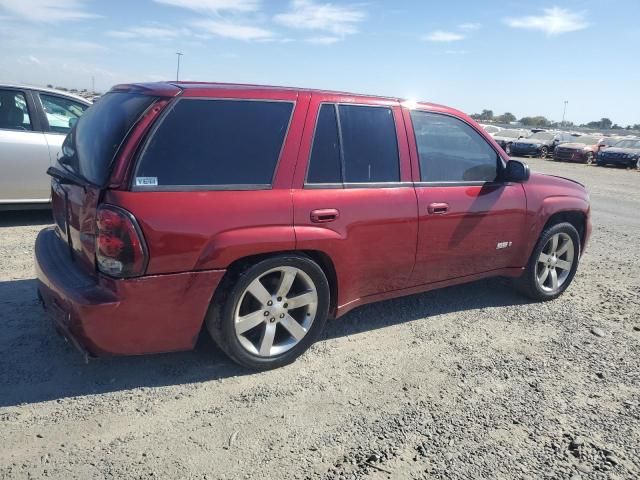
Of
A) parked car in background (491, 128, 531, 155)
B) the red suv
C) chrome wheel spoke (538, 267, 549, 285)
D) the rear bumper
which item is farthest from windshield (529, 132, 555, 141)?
the rear bumper

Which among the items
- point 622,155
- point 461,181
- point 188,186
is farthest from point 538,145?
point 188,186

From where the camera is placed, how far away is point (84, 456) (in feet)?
8.55

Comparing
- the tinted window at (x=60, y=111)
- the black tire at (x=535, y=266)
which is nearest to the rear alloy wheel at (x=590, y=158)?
the black tire at (x=535, y=266)

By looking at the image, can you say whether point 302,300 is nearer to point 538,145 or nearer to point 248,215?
point 248,215

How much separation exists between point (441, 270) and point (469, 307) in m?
0.80

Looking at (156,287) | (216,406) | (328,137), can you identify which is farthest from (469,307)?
(156,287)

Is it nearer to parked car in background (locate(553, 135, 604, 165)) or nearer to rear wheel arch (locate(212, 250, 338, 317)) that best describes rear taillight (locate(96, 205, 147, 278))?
rear wheel arch (locate(212, 250, 338, 317))

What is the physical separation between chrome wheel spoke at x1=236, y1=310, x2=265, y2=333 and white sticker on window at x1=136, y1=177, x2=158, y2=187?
967 millimetres

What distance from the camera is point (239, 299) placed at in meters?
3.24

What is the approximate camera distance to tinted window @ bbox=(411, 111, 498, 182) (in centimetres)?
411

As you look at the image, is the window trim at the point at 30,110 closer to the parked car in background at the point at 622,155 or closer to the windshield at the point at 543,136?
the parked car in background at the point at 622,155

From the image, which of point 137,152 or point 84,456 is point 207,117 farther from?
point 84,456

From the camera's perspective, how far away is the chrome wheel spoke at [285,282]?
343cm

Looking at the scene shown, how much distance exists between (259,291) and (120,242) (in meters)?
0.89
